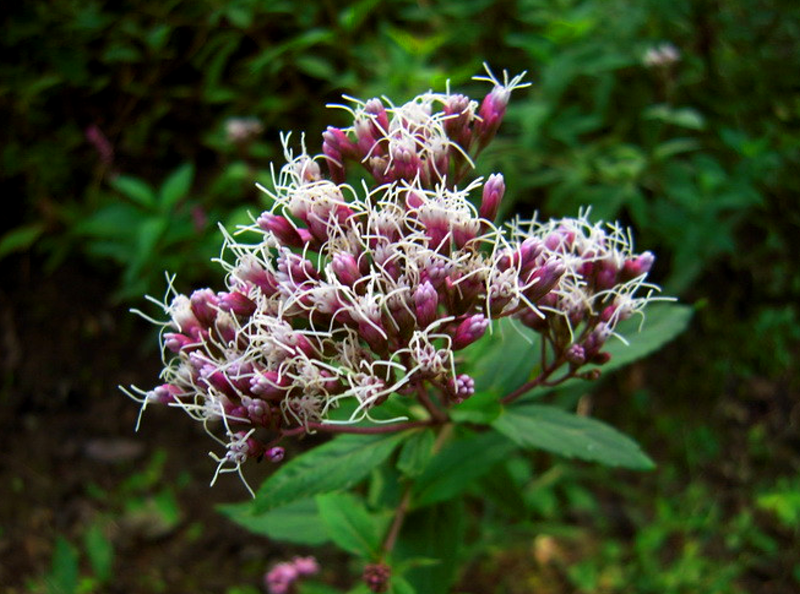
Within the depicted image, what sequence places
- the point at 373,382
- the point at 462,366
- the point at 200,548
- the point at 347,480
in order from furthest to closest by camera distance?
the point at 200,548, the point at 462,366, the point at 347,480, the point at 373,382

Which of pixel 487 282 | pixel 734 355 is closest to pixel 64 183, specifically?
pixel 487 282

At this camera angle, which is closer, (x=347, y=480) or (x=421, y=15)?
(x=347, y=480)

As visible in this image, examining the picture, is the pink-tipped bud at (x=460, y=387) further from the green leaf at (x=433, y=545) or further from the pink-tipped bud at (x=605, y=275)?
the green leaf at (x=433, y=545)

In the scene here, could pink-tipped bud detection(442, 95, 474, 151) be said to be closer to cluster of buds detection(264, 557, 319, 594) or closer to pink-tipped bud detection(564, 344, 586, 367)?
pink-tipped bud detection(564, 344, 586, 367)

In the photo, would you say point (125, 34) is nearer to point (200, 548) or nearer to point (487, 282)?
point (200, 548)

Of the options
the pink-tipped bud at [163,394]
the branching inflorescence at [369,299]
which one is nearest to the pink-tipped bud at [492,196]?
the branching inflorescence at [369,299]

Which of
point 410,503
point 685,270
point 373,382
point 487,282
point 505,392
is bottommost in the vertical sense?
point 685,270

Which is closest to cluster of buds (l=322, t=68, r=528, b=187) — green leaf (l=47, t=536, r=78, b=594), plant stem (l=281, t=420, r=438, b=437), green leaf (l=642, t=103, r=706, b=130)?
plant stem (l=281, t=420, r=438, b=437)

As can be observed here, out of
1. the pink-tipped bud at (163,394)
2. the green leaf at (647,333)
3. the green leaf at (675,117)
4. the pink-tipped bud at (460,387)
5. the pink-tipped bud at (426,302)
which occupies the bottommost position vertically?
the green leaf at (647,333)
